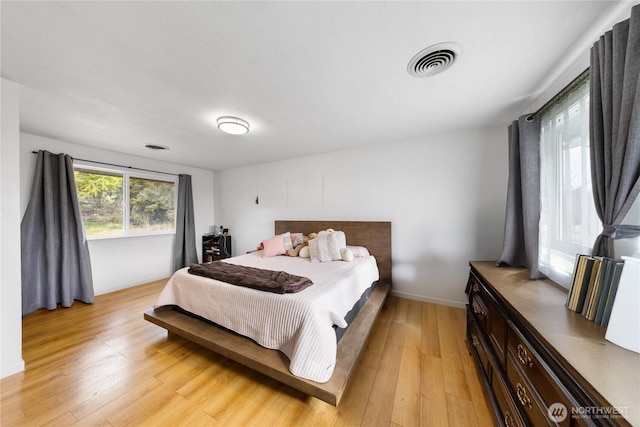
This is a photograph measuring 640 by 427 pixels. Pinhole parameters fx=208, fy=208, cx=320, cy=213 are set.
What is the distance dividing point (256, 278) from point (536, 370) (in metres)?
1.79

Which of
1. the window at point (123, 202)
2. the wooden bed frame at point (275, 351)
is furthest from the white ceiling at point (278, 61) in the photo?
the wooden bed frame at point (275, 351)

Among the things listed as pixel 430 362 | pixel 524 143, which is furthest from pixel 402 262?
pixel 524 143

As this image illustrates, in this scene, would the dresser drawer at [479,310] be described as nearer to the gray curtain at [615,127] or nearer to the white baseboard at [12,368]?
the gray curtain at [615,127]

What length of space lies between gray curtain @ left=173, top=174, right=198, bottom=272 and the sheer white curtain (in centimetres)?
509

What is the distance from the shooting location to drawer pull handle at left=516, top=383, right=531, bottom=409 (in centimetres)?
91

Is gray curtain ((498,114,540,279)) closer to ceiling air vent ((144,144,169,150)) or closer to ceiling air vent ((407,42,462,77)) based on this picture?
ceiling air vent ((407,42,462,77))

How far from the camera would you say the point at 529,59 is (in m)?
1.36

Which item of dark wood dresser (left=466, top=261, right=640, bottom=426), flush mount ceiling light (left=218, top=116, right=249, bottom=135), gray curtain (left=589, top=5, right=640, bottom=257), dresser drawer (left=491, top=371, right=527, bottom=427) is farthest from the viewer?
flush mount ceiling light (left=218, top=116, right=249, bottom=135)

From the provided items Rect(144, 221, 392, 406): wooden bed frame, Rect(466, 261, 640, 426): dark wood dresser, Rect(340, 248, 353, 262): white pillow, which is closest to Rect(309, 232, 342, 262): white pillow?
Rect(340, 248, 353, 262): white pillow

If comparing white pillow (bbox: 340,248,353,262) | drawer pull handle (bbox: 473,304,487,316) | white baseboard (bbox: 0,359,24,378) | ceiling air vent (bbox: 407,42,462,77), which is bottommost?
white baseboard (bbox: 0,359,24,378)

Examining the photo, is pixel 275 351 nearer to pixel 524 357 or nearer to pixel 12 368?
pixel 524 357

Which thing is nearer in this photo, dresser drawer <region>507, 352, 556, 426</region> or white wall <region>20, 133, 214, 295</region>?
dresser drawer <region>507, 352, 556, 426</region>

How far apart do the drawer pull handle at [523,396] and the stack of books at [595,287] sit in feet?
1.41

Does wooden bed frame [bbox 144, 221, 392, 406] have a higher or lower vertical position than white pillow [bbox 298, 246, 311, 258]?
lower
